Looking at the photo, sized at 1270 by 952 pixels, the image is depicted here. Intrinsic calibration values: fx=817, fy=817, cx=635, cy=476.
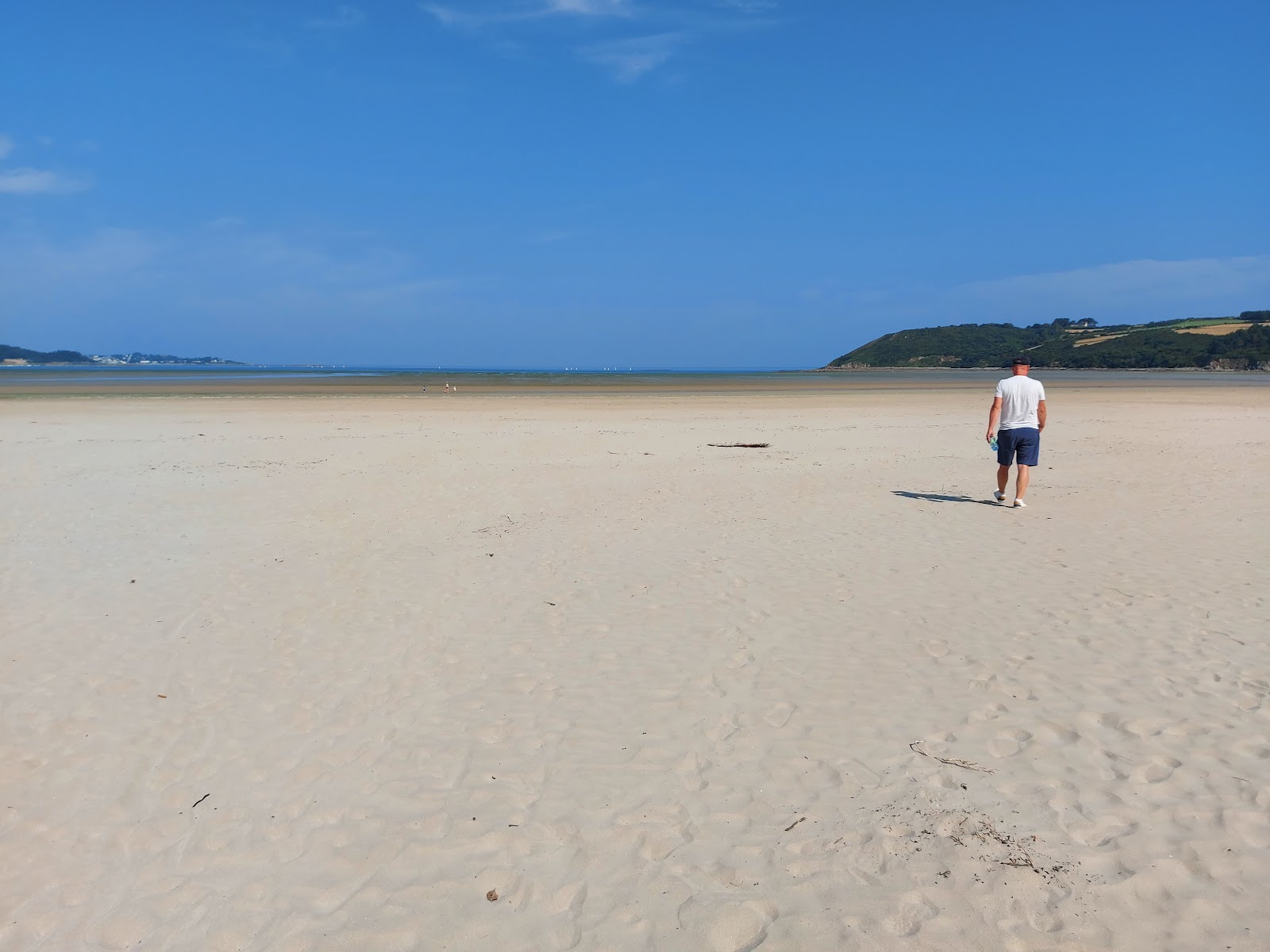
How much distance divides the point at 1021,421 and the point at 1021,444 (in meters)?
0.32

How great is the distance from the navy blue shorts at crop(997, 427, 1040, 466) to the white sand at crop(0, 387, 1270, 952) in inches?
32.1

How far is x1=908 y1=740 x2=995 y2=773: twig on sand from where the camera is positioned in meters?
4.23

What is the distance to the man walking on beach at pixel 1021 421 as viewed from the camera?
447 inches

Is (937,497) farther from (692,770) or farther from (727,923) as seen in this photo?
(727,923)

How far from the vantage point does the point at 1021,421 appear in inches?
448

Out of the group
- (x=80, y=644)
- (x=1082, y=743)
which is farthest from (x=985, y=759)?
(x=80, y=644)

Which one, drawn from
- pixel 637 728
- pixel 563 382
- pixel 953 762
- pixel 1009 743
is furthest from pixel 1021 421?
pixel 563 382

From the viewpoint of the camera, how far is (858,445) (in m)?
19.6

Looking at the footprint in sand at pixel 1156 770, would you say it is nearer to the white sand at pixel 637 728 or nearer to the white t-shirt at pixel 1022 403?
the white sand at pixel 637 728

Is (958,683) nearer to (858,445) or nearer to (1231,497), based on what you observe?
(1231,497)

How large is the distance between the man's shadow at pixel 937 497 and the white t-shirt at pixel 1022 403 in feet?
3.84

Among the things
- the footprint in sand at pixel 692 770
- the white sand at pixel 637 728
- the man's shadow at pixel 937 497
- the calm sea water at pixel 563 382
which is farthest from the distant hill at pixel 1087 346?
the footprint in sand at pixel 692 770

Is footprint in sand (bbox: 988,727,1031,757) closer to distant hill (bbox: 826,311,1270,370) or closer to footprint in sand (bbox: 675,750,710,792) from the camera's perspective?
footprint in sand (bbox: 675,750,710,792)

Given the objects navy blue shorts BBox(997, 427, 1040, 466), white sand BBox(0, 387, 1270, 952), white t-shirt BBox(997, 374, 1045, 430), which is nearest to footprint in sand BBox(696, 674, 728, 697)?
white sand BBox(0, 387, 1270, 952)
